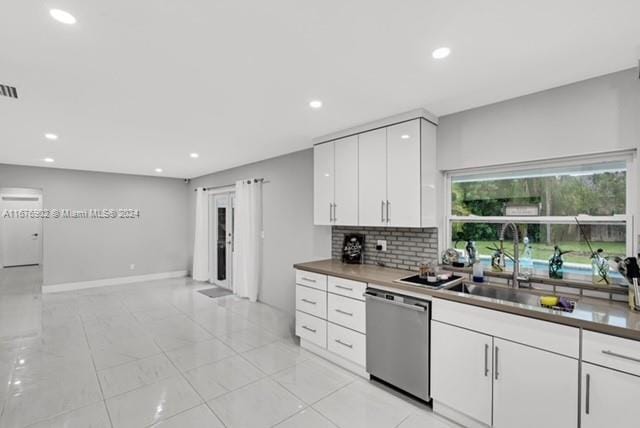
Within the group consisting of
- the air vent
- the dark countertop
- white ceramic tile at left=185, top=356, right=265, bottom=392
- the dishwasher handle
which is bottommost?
white ceramic tile at left=185, top=356, right=265, bottom=392

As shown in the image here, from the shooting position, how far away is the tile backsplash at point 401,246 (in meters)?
2.91

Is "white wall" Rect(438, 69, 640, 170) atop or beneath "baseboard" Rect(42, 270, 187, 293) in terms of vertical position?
atop

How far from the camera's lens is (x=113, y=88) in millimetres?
2232

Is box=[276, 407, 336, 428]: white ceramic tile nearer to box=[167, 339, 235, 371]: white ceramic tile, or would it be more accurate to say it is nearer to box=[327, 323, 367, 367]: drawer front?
box=[327, 323, 367, 367]: drawer front

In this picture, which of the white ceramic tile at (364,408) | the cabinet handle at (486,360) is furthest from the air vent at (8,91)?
the cabinet handle at (486,360)

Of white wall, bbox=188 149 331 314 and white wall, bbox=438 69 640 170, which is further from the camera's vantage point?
white wall, bbox=188 149 331 314

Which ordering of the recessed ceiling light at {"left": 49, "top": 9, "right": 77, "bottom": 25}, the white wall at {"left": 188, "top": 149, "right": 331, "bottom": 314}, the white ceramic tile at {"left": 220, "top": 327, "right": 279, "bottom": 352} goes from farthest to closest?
the white wall at {"left": 188, "top": 149, "right": 331, "bottom": 314} < the white ceramic tile at {"left": 220, "top": 327, "right": 279, "bottom": 352} < the recessed ceiling light at {"left": 49, "top": 9, "right": 77, "bottom": 25}

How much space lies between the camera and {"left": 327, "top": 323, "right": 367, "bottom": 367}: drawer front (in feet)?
8.83

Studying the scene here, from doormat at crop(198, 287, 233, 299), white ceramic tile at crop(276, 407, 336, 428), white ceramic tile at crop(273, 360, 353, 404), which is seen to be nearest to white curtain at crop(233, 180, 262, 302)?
doormat at crop(198, 287, 233, 299)

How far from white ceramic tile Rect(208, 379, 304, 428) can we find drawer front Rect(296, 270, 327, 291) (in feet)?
3.25

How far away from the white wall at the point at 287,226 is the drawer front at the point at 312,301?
0.81m

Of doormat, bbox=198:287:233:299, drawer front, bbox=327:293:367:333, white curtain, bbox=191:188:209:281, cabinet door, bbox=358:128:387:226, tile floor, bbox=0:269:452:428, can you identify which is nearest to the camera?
tile floor, bbox=0:269:452:428

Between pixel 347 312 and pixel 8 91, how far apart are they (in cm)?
340

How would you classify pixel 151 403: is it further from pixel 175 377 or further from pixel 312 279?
pixel 312 279
